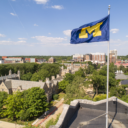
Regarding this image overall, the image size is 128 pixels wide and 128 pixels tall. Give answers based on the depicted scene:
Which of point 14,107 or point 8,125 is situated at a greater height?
point 14,107

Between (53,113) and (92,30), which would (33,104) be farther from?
(92,30)

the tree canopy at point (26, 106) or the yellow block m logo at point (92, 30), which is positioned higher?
the yellow block m logo at point (92, 30)

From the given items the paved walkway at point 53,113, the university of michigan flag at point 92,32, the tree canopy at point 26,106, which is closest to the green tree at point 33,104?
the tree canopy at point 26,106

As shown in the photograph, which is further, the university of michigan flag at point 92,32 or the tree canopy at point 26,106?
the tree canopy at point 26,106

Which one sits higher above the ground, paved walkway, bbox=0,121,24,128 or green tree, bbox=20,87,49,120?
green tree, bbox=20,87,49,120

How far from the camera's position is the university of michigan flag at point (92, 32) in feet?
31.3

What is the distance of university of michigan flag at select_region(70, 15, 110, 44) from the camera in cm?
955

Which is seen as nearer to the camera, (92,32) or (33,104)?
(92,32)

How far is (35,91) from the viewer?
2869 centimetres

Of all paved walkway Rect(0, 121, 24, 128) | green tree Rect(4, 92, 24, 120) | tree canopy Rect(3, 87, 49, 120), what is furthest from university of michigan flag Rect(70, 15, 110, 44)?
paved walkway Rect(0, 121, 24, 128)

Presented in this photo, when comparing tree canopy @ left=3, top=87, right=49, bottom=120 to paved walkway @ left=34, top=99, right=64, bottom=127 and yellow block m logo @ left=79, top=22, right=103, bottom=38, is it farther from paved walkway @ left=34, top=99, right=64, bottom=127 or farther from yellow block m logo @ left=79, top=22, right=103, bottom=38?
yellow block m logo @ left=79, top=22, right=103, bottom=38

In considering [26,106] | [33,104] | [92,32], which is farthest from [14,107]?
[92,32]

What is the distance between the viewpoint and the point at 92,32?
33.8ft

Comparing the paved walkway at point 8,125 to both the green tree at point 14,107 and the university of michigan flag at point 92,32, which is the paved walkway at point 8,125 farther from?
the university of michigan flag at point 92,32
